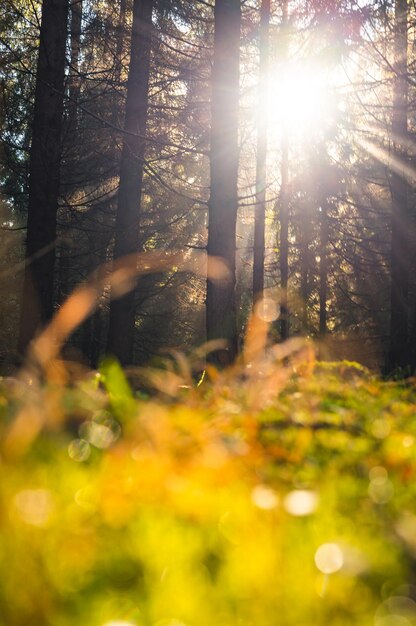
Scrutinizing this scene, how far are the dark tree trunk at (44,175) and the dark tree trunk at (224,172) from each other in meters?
3.11

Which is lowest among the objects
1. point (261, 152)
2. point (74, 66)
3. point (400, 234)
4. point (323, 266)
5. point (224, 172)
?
point (323, 266)

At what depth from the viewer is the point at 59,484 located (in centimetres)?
188

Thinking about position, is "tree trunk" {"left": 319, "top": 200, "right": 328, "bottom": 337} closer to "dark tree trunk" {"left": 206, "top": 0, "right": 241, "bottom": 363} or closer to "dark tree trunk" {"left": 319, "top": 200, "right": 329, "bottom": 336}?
"dark tree trunk" {"left": 319, "top": 200, "right": 329, "bottom": 336}

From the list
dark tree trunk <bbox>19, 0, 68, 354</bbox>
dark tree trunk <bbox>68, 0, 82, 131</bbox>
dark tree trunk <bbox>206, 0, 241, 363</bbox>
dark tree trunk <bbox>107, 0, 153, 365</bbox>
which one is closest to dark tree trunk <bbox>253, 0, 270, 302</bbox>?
dark tree trunk <bbox>107, 0, 153, 365</bbox>

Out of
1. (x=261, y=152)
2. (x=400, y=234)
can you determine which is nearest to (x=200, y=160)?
(x=261, y=152)

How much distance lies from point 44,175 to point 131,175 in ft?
11.8

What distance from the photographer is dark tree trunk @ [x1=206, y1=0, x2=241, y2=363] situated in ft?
27.7

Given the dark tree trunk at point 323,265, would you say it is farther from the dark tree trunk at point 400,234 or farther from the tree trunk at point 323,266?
the dark tree trunk at point 400,234

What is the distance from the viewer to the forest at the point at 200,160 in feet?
34.6

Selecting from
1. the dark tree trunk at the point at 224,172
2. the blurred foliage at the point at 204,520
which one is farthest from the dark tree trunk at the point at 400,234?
the blurred foliage at the point at 204,520

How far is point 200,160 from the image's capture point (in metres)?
21.9

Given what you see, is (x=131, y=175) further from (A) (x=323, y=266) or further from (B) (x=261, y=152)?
(A) (x=323, y=266)

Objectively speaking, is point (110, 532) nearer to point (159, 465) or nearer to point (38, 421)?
point (159, 465)

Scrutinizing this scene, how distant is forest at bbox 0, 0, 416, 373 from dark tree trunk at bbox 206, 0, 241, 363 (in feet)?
0.07
